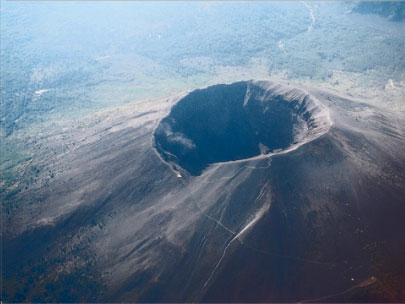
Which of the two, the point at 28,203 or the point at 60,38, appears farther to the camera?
the point at 60,38

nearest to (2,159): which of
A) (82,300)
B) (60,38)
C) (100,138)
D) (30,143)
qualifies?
(30,143)

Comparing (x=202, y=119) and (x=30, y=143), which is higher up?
(x=202, y=119)

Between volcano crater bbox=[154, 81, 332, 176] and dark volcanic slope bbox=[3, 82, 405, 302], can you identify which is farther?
volcano crater bbox=[154, 81, 332, 176]

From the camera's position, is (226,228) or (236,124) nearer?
(226,228)

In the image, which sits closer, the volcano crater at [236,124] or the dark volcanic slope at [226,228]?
the dark volcanic slope at [226,228]

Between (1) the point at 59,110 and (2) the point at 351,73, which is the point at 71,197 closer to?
(1) the point at 59,110

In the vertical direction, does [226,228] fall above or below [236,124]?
above

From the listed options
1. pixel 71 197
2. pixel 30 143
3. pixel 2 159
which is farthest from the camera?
pixel 30 143

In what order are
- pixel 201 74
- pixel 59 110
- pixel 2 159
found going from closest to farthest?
pixel 2 159 < pixel 59 110 < pixel 201 74
